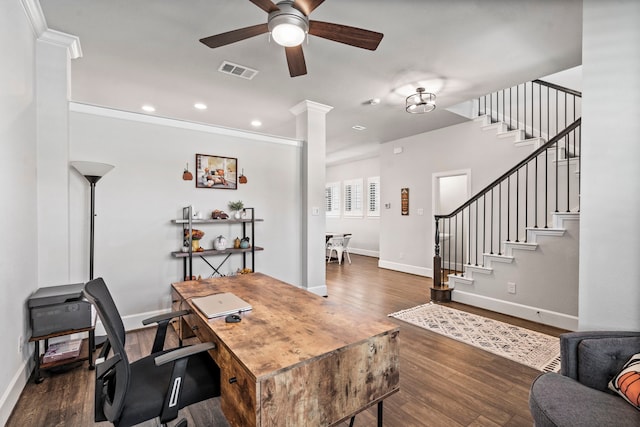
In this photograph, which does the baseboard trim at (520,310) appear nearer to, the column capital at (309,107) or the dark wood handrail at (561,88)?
the dark wood handrail at (561,88)

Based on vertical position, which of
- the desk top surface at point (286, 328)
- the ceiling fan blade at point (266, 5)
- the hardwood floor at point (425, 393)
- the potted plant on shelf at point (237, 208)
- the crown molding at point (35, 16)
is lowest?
the hardwood floor at point (425, 393)

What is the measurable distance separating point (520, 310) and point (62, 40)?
19.1 feet

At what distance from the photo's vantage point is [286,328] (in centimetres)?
153

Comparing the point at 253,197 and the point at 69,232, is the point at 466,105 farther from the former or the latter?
the point at 69,232

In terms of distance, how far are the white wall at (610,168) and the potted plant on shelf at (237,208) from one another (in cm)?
354

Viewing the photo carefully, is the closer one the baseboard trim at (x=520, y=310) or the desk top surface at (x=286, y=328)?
the desk top surface at (x=286, y=328)

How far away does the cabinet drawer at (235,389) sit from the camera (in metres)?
1.11

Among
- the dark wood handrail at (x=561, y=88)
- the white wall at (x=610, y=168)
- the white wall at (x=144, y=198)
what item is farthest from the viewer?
the dark wood handrail at (x=561, y=88)

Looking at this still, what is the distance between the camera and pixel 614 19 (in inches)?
68.7

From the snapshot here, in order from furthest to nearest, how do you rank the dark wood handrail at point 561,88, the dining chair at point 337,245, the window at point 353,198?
1. the window at point 353,198
2. the dining chair at point 337,245
3. the dark wood handrail at point 561,88

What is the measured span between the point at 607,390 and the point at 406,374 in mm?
1277

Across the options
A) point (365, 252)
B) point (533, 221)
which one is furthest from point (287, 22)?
point (365, 252)

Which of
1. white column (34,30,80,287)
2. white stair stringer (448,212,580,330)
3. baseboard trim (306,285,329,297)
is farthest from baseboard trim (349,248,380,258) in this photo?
white column (34,30,80,287)

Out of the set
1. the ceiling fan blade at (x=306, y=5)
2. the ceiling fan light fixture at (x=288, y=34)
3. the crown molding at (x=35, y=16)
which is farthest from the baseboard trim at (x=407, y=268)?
the crown molding at (x=35, y=16)
